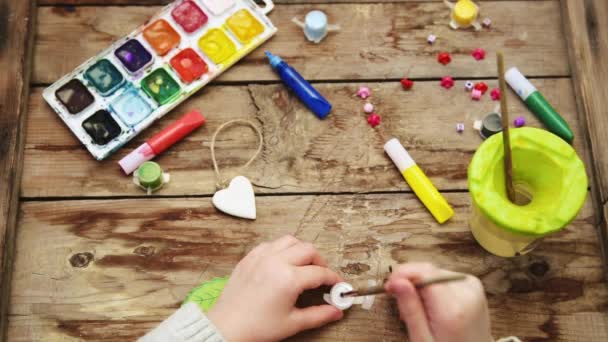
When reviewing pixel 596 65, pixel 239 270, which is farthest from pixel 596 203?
pixel 239 270

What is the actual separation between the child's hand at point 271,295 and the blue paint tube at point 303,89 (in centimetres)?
26

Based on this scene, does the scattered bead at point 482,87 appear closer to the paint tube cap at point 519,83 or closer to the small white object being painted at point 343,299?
the paint tube cap at point 519,83

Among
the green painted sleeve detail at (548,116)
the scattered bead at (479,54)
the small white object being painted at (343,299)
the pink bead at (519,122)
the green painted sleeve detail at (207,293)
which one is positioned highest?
the scattered bead at (479,54)

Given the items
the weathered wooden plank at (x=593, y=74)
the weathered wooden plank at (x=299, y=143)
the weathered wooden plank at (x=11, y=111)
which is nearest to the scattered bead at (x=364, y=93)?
the weathered wooden plank at (x=299, y=143)

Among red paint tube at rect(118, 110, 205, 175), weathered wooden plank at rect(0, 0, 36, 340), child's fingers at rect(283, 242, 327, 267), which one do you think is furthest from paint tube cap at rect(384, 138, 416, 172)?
weathered wooden plank at rect(0, 0, 36, 340)

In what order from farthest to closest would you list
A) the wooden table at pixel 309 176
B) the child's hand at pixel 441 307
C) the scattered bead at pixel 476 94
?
1. the scattered bead at pixel 476 94
2. the wooden table at pixel 309 176
3. the child's hand at pixel 441 307

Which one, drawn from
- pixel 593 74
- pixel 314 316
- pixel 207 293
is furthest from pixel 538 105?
pixel 207 293

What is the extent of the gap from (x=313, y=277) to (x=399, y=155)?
270mm

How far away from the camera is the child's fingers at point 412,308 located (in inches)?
30.4

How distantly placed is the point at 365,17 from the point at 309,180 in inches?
13.3

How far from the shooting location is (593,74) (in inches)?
43.6

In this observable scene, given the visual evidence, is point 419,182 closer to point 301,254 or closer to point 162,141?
point 301,254

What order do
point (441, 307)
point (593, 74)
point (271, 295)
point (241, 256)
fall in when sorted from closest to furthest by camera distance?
point (441, 307)
point (271, 295)
point (241, 256)
point (593, 74)

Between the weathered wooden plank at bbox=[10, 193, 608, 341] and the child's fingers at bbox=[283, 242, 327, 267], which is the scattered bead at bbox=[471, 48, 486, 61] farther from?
the child's fingers at bbox=[283, 242, 327, 267]
